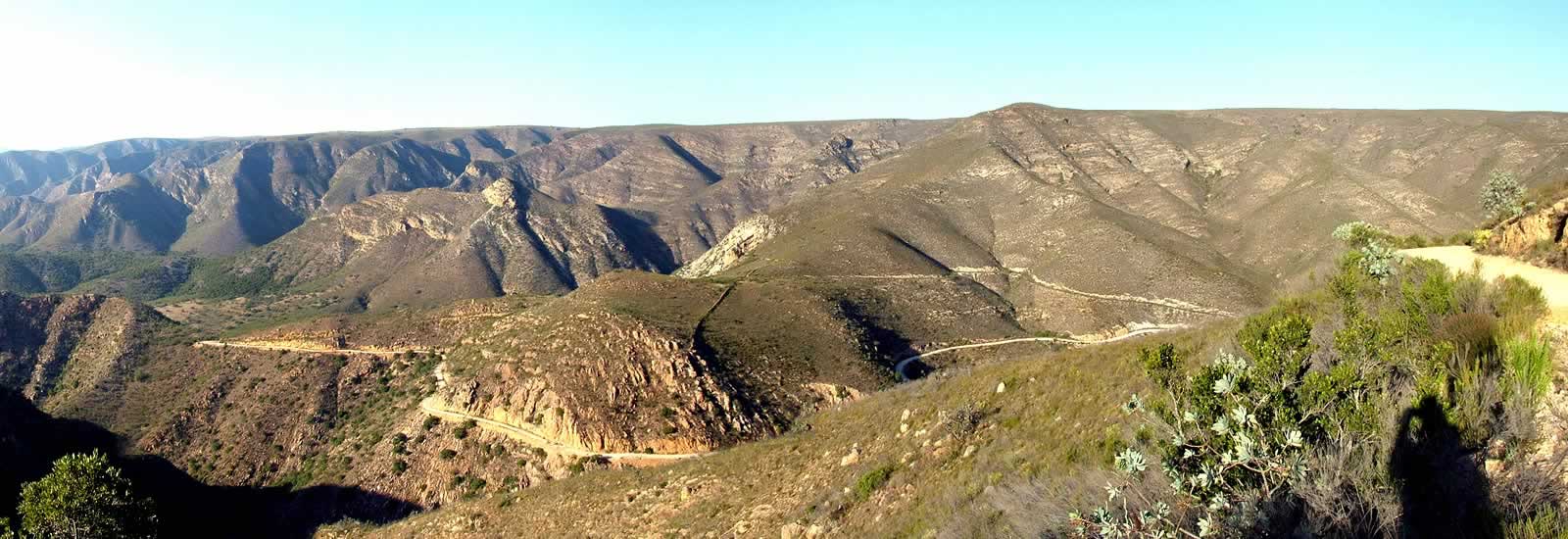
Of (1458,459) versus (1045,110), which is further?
(1045,110)

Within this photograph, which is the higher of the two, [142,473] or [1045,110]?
[1045,110]

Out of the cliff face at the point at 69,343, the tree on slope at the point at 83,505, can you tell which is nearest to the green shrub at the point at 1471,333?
the tree on slope at the point at 83,505

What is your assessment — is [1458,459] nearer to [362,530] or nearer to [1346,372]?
[1346,372]

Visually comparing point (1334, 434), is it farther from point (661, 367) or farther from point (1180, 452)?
point (661, 367)

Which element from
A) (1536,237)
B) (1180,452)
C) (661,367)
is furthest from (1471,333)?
(661,367)

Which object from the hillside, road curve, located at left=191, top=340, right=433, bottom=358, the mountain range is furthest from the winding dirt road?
road curve, located at left=191, top=340, right=433, bottom=358

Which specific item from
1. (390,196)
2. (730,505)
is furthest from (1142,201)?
(390,196)
